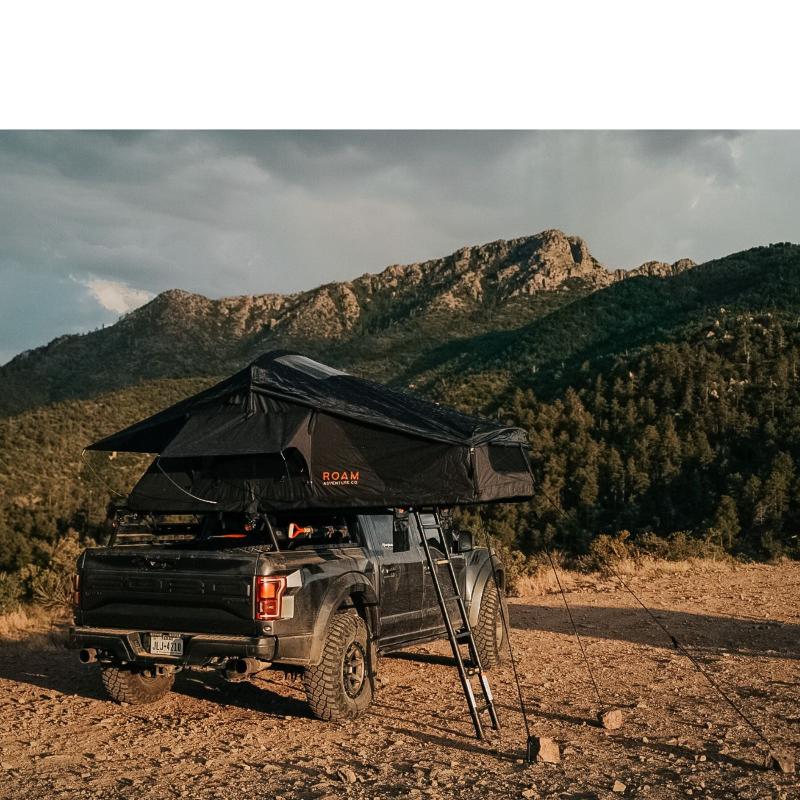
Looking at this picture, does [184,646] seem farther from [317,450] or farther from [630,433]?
[630,433]

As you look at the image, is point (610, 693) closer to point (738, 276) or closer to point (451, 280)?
point (738, 276)

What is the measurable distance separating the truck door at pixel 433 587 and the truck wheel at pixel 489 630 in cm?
39

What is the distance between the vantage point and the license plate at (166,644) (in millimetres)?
6113

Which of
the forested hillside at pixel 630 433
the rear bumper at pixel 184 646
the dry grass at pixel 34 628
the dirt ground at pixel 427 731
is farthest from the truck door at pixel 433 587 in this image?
the forested hillside at pixel 630 433

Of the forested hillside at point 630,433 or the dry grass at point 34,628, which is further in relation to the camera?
the forested hillside at point 630,433

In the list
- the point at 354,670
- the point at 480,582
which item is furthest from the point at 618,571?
the point at 354,670

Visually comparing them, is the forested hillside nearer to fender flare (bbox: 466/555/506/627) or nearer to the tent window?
fender flare (bbox: 466/555/506/627)

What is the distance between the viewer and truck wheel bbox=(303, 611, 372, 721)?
6.16 meters

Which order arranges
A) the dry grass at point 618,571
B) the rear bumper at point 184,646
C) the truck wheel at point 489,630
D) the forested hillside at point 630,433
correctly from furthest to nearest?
the forested hillside at point 630,433 < the dry grass at point 618,571 < the truck wheel at point 489,630 < the rear bumper at point 184,646

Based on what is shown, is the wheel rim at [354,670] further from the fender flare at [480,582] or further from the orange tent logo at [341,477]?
the fender flare at [480,582]

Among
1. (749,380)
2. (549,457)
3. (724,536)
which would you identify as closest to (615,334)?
(749,380)

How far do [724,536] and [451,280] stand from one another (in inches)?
3113

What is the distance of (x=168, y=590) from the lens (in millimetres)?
6227

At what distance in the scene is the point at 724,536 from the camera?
2256 centimetres
